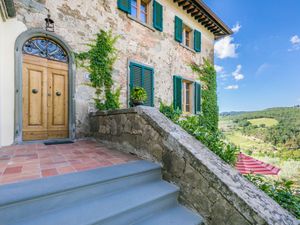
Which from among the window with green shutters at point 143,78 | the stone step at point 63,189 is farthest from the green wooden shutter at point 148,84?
the stone step at point 63,189

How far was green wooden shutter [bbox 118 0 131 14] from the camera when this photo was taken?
17.6 feet

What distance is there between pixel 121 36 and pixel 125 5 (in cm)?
100

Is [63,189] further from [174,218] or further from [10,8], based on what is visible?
[10,8]

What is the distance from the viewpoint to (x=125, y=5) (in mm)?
5492

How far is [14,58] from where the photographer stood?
3650mm

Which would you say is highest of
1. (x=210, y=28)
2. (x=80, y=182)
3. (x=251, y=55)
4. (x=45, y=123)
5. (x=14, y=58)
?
(x=251, y=55)

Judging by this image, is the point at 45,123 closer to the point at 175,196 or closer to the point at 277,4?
the point at 175,196

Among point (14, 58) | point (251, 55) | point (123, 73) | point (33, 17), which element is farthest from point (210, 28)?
point (251, 55)

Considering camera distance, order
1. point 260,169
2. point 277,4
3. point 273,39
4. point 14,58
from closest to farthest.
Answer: point 14,58, point 260,169, point 277,4, point 273,39

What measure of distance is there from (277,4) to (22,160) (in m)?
18.9

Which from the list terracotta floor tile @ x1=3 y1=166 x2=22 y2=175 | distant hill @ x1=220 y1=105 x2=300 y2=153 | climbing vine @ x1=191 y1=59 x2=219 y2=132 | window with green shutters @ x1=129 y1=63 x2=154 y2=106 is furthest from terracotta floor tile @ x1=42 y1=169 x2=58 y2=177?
distant hill @ x1=220 y1=105 x2=300 y2=153

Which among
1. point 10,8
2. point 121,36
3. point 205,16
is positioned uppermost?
point 205,16

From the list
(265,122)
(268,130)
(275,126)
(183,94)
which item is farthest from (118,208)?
(265,122)

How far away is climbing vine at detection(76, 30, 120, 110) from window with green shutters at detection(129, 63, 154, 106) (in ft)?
2.36
